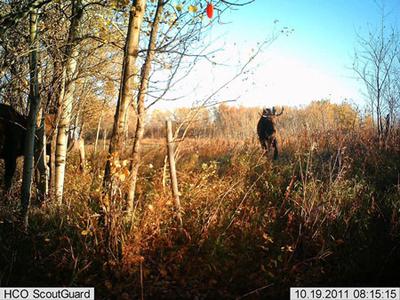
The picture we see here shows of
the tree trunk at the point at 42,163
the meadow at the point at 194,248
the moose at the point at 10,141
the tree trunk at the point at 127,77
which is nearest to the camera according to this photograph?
the meadow at the point at 194,248

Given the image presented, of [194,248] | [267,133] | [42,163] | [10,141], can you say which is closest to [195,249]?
[194,248]

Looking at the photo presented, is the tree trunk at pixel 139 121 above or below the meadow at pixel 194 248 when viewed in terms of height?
above

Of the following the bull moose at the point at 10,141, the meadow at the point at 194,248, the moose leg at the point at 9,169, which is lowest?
the meadow at the point at 194,248

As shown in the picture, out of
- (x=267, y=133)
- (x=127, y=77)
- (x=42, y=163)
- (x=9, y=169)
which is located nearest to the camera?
(x=127, y=77)

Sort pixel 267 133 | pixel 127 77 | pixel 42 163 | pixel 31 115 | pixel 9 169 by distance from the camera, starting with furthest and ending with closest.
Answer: pixel 267 133, pixel 9 169, pixel 42 163, pixel 31 115, pixel 127 77

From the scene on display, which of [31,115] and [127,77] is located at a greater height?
[127,77]

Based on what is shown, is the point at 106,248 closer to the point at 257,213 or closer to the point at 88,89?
the point at 257,213

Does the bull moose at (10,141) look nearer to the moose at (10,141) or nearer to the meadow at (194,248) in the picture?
the moose at (10,141)

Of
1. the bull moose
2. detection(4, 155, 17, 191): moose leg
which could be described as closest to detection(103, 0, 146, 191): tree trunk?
the bull moose

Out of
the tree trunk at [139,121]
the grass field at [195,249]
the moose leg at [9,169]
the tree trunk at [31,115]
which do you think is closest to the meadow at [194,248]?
the grass field at [195,249]

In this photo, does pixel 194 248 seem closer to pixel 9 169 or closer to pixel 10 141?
pixel 9 169

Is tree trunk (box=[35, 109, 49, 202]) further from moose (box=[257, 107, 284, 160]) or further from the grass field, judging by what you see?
moose (box=[257, 107, 284, 160])

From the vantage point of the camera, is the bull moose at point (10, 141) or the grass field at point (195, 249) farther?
the bull moose at point (10, 141)

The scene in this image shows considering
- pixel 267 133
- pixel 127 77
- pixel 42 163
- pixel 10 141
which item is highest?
pixel 127 77
